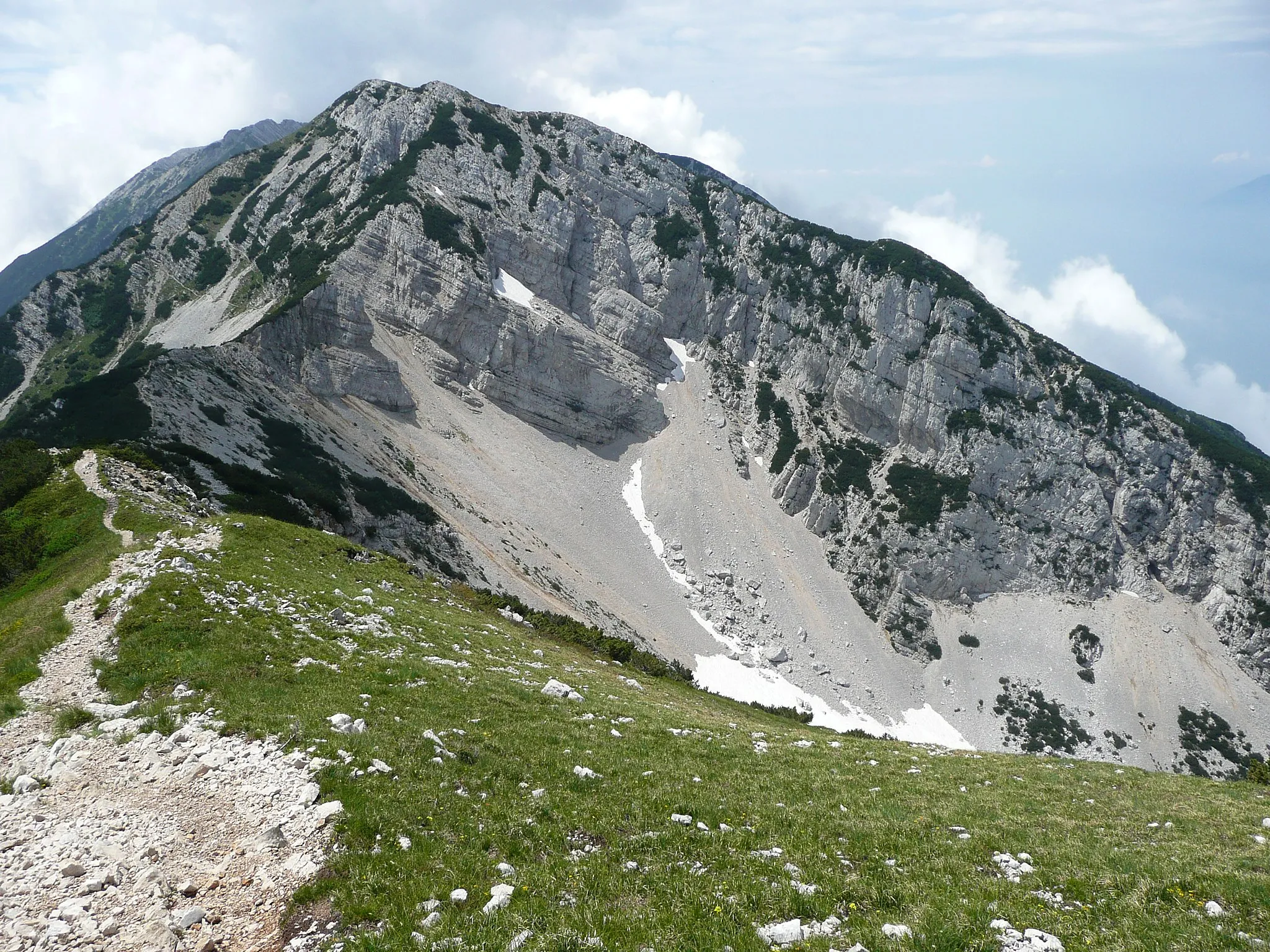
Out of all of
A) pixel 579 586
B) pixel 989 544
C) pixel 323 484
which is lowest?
pixel 579 586

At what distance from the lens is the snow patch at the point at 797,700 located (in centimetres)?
7919

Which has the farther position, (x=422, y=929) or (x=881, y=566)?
(x=881, y=566)

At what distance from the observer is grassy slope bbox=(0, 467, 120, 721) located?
52.3 feet

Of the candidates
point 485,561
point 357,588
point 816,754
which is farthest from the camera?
point 485,561

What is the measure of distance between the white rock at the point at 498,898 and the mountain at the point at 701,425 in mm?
52706

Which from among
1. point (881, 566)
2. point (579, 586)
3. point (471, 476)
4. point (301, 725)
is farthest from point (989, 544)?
point (301, 725)

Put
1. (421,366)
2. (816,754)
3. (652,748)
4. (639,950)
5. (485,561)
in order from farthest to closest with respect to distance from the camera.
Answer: (421,366) → (485,561) → (816,754) → (652,748) → (639,950)

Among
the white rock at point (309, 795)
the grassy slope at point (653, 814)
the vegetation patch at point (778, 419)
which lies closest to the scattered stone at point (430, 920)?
the grassy slope at point (653, 814)

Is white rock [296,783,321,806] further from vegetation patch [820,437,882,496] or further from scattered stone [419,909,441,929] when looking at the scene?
vegetation patch [820,437,882,496]

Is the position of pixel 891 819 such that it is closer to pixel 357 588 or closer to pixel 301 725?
pixel 301 725

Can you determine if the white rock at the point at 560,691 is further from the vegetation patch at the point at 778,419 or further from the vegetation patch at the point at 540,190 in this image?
the vegetation patch at the point at 540,190

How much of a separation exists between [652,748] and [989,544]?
112 m

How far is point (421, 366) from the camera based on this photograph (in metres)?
101

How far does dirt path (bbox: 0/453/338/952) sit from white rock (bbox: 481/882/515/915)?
6.55ft
